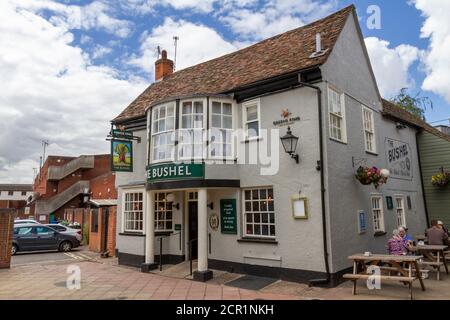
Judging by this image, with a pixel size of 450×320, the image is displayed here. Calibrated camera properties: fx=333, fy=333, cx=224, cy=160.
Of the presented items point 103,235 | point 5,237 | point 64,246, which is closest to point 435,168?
point 103,235

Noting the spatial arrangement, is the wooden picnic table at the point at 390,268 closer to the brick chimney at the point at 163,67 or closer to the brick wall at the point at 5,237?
the brick wall at the point at 5,237

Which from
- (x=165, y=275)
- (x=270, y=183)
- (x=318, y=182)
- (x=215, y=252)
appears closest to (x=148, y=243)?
(x=165, y=275)

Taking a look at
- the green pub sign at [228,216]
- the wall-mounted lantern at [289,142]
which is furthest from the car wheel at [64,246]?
the wall-mounted lantern at [289,142]

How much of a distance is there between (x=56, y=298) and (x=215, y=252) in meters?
4.82

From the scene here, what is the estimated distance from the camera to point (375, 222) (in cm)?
1159

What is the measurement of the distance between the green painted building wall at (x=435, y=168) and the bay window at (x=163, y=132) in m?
12.1

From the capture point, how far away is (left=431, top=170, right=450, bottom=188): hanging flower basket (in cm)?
1454

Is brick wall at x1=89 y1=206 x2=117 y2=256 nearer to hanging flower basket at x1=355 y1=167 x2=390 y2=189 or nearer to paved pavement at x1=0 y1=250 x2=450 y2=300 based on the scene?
paved pavement at x1=0 y1=250 x2=450 y2=300

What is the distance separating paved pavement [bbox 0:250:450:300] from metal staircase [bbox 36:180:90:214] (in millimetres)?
24318

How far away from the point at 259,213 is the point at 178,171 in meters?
2.81

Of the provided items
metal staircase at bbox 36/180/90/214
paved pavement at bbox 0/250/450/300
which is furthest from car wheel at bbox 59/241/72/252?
metal staircase at bbox 36/180/90/214

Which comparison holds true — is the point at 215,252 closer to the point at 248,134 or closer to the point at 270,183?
the point at 270,183

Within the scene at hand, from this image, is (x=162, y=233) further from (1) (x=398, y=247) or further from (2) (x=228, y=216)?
(1) (x=398, y=247)

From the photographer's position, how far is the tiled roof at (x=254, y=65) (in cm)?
1039
